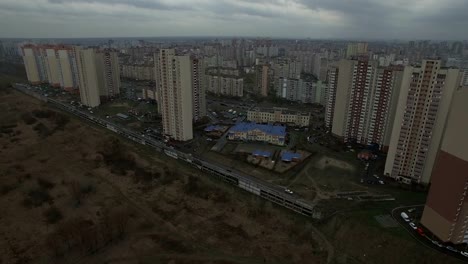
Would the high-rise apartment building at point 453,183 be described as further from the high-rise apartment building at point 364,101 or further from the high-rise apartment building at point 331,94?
the high-rise apartment building at point 331,94

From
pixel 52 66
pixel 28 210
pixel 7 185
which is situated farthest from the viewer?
pixel 52 66

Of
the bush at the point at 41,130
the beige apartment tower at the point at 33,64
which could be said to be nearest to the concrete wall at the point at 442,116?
the bush at the point at 41,130

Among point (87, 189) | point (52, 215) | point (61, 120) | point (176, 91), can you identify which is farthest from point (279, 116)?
point (61, 120)

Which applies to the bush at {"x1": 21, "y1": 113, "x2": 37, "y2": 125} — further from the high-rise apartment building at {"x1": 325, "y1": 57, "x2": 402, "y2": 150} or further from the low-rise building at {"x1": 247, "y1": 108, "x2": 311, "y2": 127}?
the high-rise apartment building at {"x1": 325, "y1": 57, "x2": 402, "y2": 150}

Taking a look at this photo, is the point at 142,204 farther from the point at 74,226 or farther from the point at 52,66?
the point at 52,66

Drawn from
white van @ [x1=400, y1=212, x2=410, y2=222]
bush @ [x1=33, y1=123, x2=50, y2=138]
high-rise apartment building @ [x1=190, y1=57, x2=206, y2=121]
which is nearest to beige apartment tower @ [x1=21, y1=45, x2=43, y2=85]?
bush @ [x1=33, y1=123, x2=50, y2=138]

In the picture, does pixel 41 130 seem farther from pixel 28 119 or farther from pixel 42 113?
pixel 42 113

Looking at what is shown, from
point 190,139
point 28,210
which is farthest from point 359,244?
point 28,210
